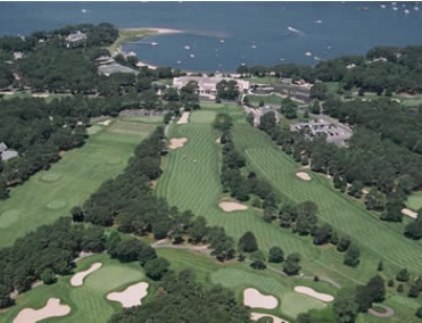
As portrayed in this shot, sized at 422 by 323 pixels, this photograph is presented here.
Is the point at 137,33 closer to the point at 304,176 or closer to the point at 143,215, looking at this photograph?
the point at 304,176

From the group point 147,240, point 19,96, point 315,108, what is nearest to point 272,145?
point 315,108

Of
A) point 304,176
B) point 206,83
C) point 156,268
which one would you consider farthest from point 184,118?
point 156,268

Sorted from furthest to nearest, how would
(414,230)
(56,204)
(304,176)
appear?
(304,176), (56,204), (414,230)

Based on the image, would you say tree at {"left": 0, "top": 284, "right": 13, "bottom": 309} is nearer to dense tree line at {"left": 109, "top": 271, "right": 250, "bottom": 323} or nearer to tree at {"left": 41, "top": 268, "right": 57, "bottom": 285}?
tree at {"left": 41, "top": 268, "right": 57, "bottom": 285}

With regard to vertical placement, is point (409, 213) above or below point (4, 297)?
above

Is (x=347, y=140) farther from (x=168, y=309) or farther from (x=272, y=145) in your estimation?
(x=168, y=309)

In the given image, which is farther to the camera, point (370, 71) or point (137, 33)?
point (137, 33)

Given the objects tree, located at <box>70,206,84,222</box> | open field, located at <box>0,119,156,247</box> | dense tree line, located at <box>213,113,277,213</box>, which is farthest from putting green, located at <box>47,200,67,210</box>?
dense tree line, located at <box>213,113,277,213</box>
